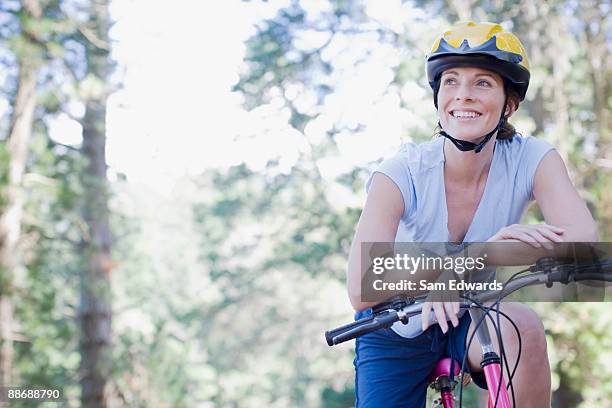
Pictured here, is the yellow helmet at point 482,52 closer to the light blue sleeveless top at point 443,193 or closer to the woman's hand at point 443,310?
the light blue sleeveless top at point 443,193

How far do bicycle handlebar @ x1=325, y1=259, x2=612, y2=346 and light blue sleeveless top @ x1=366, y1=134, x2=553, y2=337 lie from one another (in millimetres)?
505

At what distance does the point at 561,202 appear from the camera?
2764mm

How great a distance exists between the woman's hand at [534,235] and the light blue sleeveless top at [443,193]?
39 centimetres

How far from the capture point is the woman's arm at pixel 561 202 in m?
2.62

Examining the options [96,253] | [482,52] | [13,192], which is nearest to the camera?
[482,52]

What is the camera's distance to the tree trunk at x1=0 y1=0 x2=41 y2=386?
10.1 m

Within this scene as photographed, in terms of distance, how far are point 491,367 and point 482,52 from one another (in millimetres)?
1172

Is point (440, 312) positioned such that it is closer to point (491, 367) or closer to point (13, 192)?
point (491, 367)

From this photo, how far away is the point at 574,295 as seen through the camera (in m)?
2.46

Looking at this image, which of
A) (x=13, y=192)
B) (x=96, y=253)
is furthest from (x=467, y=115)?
(x=96, y=253)

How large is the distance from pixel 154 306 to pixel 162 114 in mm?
6702

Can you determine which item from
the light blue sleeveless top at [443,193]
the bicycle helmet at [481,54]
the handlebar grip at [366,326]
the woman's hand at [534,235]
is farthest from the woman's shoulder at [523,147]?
the handlebar grip at [366,326]

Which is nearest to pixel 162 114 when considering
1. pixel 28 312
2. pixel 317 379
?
pixel 28 312

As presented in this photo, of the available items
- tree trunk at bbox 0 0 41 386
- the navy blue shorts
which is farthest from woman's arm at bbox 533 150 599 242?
tree trunk at bbox 0 0 41 386
